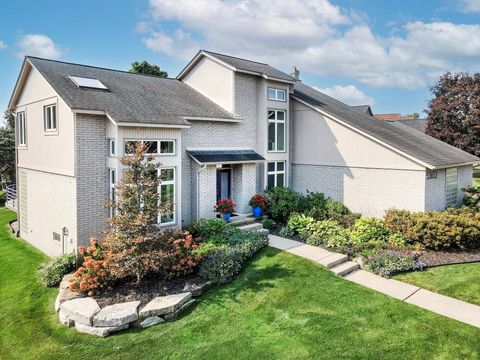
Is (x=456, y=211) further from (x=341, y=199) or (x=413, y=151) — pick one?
(x=341, y=199)

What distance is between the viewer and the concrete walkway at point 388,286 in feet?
27.7

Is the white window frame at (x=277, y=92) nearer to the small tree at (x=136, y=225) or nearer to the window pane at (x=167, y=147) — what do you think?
the window pane at (x=167, y=147)

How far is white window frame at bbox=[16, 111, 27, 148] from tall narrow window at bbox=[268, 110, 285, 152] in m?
11.7

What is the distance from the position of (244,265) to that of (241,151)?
6646 millimetres

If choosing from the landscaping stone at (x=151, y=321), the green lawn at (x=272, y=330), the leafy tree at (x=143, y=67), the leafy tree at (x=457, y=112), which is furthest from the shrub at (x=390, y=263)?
the leafy tree at (x=143, y=67)

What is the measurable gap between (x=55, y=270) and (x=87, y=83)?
22.8ft

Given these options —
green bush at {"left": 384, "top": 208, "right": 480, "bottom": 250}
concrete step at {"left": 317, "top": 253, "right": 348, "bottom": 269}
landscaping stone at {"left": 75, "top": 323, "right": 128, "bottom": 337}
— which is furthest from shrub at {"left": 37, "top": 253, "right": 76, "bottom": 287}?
green bush at {"left": 384, "top": 208, "right": 480, "bottom": 250}

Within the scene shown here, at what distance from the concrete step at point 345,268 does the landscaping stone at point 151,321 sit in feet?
17.8

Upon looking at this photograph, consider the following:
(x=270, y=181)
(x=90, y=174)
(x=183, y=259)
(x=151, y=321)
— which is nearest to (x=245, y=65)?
(x=270, y=181)

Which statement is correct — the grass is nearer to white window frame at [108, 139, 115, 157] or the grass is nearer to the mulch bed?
the mulch bed

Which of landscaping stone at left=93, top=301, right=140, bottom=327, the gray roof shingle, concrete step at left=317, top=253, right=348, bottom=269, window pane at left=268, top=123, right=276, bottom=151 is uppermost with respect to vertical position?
the gray roof shingle

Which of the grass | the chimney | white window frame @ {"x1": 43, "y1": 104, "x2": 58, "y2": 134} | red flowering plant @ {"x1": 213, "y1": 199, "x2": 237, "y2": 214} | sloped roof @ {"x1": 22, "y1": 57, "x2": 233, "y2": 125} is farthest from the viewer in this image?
the chimney

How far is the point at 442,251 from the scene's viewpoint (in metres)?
12.4

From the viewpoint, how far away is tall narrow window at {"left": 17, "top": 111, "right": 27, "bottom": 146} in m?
16.6
